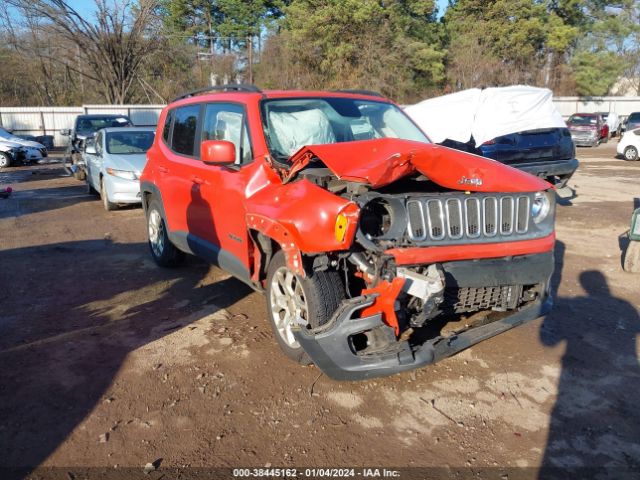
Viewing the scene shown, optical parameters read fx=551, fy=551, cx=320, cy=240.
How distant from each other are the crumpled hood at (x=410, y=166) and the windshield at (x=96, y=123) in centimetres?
1537

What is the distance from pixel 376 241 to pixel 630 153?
21.1 meters

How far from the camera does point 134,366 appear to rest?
413 centimetres

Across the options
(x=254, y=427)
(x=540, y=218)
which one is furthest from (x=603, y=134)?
(x=254, y=427)

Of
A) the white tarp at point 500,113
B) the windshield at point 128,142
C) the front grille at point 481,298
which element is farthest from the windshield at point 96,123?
the front grille at point 481,298

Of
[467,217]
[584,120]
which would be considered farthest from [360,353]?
[584,120]

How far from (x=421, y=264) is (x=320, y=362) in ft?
2.83

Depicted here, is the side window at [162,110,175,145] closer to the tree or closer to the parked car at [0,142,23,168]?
the parked car at [0,142,23,168]

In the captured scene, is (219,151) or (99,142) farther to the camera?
(99,142)

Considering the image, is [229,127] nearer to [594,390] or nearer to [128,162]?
[594,390]

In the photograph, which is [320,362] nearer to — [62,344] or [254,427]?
[254,427]

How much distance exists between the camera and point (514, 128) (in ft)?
33.2

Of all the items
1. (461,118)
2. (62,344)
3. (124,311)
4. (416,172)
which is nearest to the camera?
(416,172)

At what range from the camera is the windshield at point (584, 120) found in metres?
28.3

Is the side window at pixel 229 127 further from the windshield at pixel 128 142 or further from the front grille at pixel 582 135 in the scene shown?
the front grille at pixel 582 135
